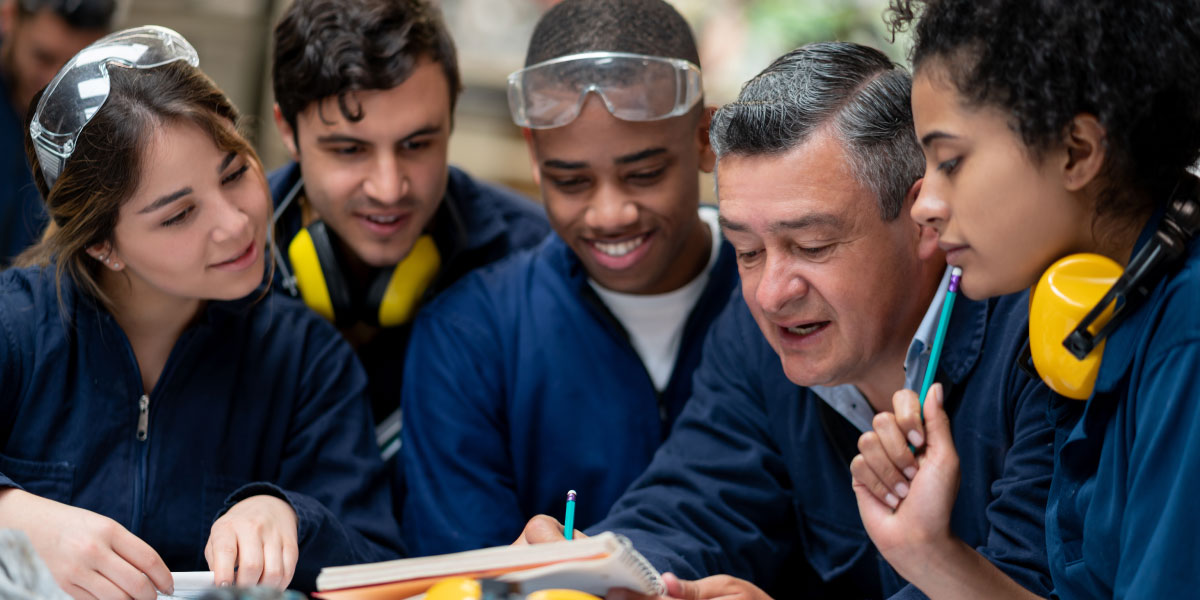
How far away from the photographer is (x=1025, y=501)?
55.4 inches

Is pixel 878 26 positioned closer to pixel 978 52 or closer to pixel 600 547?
pixel 978 52

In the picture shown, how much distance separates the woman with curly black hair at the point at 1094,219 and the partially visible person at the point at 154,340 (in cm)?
99

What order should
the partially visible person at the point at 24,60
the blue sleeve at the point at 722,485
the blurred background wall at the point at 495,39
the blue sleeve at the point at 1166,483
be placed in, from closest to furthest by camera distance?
1. the blue sleeve at the point at 1166,483
2. the blue sleeve at the point at 722,485
3. the partially visible person at the point at 24,60
4. the blurred background wall at the point at 495,39

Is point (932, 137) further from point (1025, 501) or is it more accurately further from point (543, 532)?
Result: point (543, 532)

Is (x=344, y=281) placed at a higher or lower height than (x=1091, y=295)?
lower

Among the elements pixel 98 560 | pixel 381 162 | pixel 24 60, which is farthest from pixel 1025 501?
pixel 24 60

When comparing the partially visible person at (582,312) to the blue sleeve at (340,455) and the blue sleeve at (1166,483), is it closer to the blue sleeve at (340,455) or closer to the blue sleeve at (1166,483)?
the blue sleeve at (340,455)

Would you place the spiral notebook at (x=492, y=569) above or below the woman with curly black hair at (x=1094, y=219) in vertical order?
below

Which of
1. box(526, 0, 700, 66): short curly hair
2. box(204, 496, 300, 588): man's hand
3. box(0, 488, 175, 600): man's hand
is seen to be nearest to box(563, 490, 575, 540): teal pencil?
box(204, 496, 300, 588): man's hand

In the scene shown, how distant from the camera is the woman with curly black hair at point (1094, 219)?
1.04 meters

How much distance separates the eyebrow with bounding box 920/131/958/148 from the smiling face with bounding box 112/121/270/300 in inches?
40.4

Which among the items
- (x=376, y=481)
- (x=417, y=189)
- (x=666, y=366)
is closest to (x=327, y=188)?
(x=417, y=189)

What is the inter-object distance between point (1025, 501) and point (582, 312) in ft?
3.20

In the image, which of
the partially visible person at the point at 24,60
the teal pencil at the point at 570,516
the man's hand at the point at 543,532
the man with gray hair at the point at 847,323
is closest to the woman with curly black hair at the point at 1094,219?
the man with gray hair at the point at 847,323
